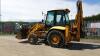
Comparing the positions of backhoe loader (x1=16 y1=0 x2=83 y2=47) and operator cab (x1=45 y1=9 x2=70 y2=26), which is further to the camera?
operator cab (x1=45 y1=9 x2=70 y2=26)

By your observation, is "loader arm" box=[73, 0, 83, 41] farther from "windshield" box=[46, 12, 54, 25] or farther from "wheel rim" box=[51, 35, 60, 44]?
"windshield" box=[46, 12, 54, 25]

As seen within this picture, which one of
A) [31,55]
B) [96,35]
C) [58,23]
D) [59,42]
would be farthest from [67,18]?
[96,35]

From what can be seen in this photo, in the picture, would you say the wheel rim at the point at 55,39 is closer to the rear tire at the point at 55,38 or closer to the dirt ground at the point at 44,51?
the rear tire at the point at 55,38

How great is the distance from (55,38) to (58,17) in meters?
1.84

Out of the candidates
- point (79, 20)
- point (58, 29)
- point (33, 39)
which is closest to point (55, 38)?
point (58, 29)

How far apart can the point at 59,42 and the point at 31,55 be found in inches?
193

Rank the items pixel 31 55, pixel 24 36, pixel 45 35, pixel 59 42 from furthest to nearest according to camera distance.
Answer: pixel 24 36
pixel 45 35
pixel 59 42
pixel 31 55

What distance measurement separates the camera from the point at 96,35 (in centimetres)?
3459

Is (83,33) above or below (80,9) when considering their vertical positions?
below

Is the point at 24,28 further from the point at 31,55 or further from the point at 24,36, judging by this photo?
the point at 31,55

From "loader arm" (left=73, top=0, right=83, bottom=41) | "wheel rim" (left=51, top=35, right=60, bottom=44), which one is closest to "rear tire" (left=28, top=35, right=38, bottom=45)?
"wheel rim" (left=51, top=35, right=60, bottom=44)

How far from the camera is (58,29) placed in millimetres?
21391

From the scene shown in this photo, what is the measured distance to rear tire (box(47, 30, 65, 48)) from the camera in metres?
21.1

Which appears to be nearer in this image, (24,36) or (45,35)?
(45,35)
